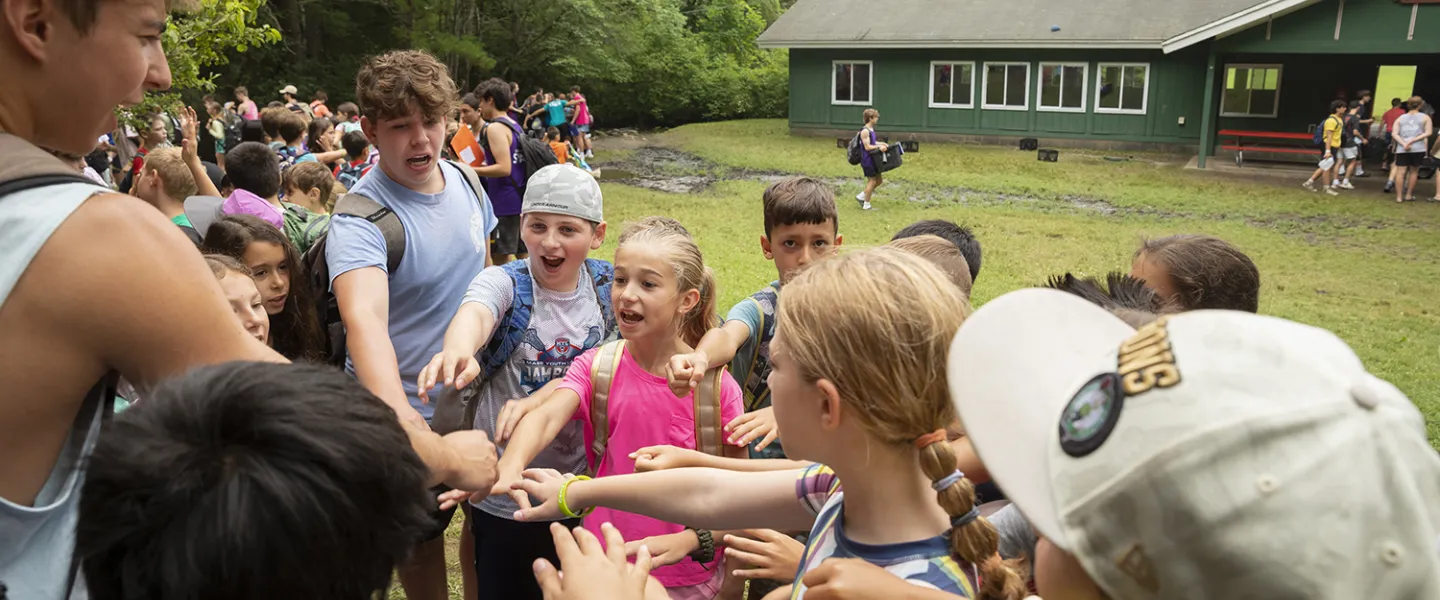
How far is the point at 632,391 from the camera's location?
3125 millimetres

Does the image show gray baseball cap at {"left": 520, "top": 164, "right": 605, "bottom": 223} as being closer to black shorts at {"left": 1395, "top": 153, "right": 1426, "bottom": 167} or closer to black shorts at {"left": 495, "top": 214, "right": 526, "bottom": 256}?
black shorts at {"left": 495, "top": 214, "right": 526, "bottom": 256}

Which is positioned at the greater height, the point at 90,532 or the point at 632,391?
the point at 90,532

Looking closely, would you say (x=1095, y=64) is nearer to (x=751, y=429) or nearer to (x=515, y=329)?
(x=515, y=329)

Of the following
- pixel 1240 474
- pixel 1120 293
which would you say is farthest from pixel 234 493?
pixel 1120 293

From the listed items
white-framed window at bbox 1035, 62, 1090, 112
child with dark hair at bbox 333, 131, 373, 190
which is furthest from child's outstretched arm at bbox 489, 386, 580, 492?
white-framed window at bbox 1035, 62, 1090, 112

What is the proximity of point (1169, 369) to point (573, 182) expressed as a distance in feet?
8.61

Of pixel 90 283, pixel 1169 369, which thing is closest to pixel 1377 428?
pixel 1169 369

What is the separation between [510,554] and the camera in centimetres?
325

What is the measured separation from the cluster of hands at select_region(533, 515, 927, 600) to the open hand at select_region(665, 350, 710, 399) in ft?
3.39

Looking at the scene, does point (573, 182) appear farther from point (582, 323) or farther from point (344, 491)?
point (344, 491)

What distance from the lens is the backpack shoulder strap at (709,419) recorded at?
9.95ft

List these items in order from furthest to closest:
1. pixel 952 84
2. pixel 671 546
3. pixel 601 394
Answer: pixel 952 84 → pixel 601 394 → pixel 671 546

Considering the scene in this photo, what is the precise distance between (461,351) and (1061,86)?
88.2ft

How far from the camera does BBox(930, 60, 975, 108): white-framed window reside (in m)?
28.1
